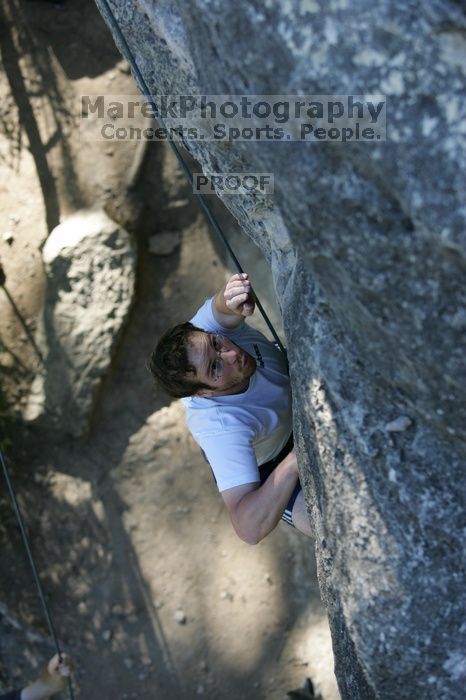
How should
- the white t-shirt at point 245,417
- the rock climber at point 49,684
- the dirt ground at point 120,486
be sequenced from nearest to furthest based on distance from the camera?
the white t-shirt at point 245,417 → the rock climber at point 49,684 → the dirt ground at point 120,486

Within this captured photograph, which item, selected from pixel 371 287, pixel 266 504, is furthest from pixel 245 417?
pixel 371 287

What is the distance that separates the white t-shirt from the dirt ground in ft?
5.33

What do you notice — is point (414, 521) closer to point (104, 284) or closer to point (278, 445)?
point (278, 445)

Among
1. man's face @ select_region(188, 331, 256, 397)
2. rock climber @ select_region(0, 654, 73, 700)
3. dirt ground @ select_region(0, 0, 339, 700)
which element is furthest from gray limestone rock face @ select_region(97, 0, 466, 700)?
dirt ground @ select_region(0, 0, 339, 700)

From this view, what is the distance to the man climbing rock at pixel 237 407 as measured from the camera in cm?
215

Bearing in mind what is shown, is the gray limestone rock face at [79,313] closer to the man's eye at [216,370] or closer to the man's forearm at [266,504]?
the man's eye at [216,370]

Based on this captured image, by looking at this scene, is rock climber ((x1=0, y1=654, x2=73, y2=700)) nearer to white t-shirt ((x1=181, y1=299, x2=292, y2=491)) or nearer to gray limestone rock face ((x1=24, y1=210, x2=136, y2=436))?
gray limestone rock face ((x1=24, y1=210, x2=136, y2=436))

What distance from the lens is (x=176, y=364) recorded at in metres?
2.26

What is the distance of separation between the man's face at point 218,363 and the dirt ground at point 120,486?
1826 mm

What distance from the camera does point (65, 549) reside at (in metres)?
4.43

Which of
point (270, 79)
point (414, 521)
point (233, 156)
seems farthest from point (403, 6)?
point (414, 521)

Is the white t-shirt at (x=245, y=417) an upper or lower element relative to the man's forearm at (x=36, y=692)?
upper

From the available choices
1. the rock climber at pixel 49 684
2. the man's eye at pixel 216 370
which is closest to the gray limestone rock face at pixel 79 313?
the rock climber at pixel 49 684

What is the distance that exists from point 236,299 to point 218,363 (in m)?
0.23
